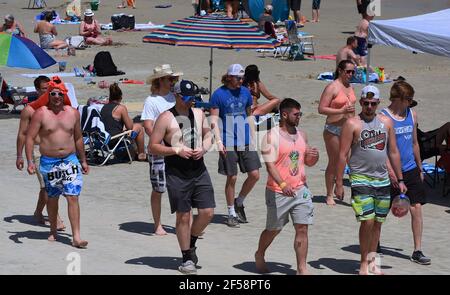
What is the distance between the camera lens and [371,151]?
8859 millimetres

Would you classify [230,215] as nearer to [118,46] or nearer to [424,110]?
[424,110]

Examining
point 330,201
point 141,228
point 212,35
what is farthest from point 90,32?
point 141,228

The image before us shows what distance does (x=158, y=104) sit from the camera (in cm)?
1073

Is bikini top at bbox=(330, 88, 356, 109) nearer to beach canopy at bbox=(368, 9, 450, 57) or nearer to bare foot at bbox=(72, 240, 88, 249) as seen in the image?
beach canopy at bbox=(368, 9, 450, 57)

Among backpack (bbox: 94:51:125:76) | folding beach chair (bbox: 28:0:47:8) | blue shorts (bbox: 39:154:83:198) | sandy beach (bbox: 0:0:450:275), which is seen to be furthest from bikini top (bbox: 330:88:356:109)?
folding beach chair (bbox: 28:0:47:8)

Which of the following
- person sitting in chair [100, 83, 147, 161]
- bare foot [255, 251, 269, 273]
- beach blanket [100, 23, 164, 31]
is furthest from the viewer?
beach blanket [100, 23, 164, 31]

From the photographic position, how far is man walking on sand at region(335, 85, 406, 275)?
881 cm

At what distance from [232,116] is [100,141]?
3.80 meters

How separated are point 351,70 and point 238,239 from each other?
8.52ft

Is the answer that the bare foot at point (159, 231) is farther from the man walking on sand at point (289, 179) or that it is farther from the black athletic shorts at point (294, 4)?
the black athletic shorts at point (294, 4)

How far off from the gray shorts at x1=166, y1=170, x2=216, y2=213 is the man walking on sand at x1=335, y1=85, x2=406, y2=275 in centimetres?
121

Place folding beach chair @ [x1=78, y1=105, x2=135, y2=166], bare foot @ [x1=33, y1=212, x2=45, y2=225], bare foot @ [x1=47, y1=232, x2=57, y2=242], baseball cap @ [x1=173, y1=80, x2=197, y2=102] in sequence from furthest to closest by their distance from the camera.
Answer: folding beach chair @ [x1=78, y1=105, x2=135, y2=166]
bare foot @ [x1=33, y1=212, x2=45, y2=225]
bare foot @ [x1=47, y1=232, x2=57, y2=242]
baseball cap @ [x1=173, y1=80, x2=197, y2=102]

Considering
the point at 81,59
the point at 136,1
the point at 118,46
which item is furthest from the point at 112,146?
the point at 136,1
